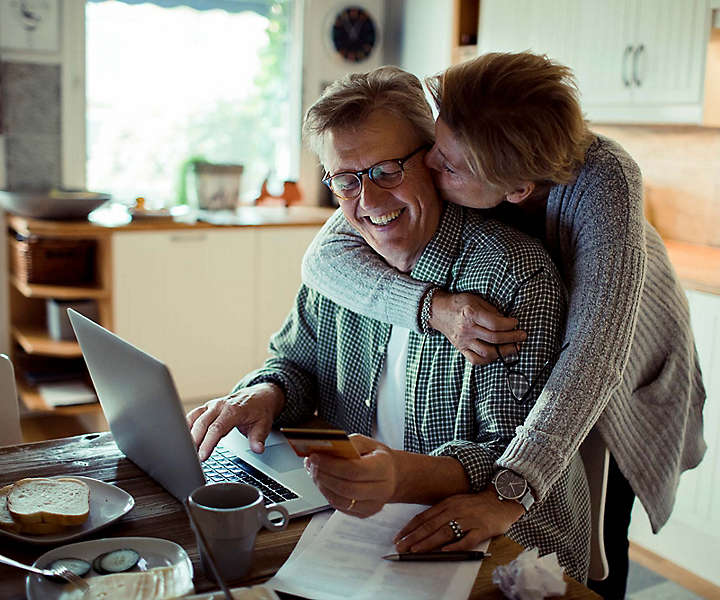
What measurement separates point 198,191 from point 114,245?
0.62 metres

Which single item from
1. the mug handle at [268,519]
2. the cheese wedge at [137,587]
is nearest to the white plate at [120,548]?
the cheese wedge at [137,587]

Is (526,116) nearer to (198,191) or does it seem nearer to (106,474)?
(106,474)

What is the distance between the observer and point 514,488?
1.25 m

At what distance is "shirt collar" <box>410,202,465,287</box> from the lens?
1.52 meters

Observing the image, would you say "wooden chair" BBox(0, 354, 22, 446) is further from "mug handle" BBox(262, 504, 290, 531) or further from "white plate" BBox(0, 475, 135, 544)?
"mug handle" BBox(262, 504, 290, 531)

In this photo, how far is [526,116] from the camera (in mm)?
1309

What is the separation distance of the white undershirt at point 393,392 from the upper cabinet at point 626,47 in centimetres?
143

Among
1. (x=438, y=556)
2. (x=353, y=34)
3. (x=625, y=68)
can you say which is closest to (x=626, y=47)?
(x=625, y=68)

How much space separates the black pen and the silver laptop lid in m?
0.29

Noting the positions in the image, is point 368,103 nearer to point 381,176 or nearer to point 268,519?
point 381,176

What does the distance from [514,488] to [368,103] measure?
0.69 meters

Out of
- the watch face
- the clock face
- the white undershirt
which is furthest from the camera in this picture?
the clock face

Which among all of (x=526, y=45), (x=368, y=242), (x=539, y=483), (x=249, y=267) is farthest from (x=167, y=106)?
(x=539, y=483)

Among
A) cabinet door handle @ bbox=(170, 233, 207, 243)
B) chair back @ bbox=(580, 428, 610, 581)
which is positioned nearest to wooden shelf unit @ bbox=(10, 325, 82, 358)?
cabinet door handle @ bbox=(170, 233, 207, 243)
